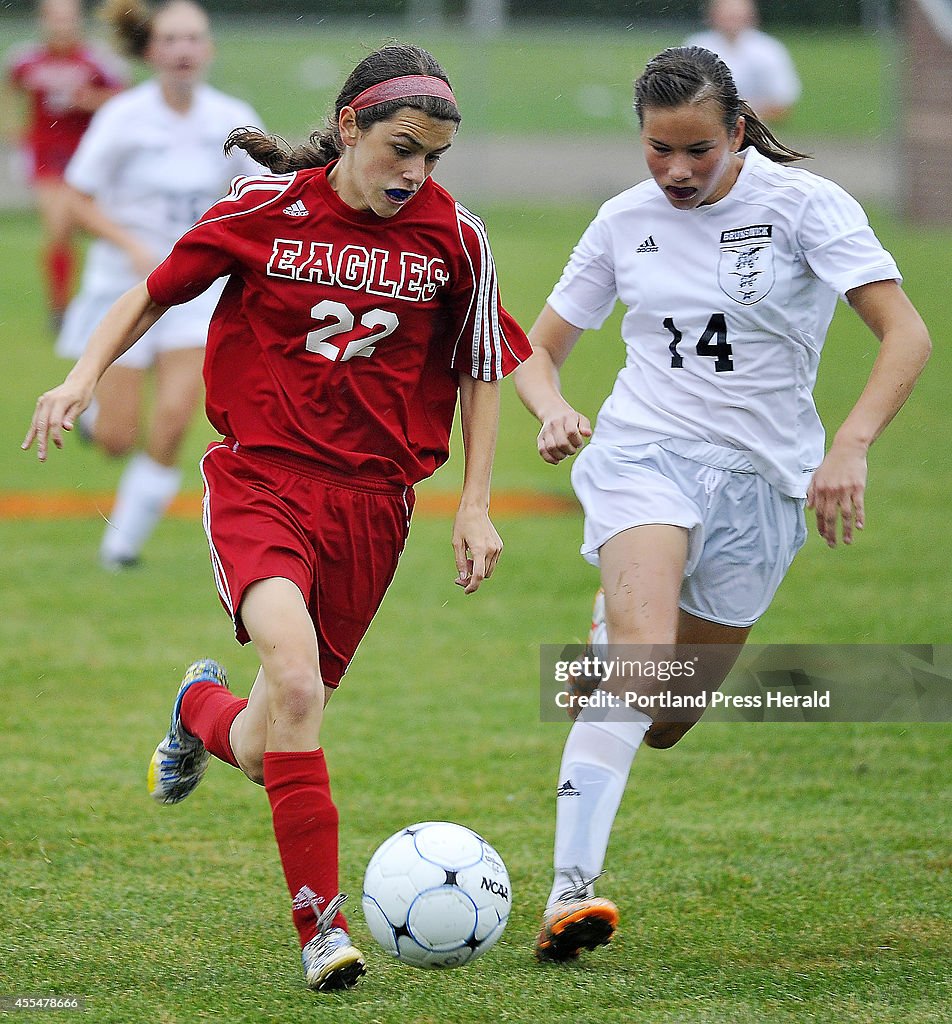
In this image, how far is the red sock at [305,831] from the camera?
3.19m

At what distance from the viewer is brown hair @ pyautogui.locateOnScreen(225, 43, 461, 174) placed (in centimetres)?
340

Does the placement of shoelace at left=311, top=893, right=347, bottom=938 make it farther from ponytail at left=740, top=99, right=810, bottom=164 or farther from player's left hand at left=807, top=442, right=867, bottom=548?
ponytail at left=740, top=99, right=810, bottom=164

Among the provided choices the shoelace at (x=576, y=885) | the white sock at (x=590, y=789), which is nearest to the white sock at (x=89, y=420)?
the white sock at (x=590, y=789)

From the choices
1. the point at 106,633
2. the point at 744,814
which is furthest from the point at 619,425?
the point at 106,633

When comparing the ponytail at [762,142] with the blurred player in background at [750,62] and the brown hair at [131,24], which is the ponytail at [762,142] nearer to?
the brown hair at [131,24]

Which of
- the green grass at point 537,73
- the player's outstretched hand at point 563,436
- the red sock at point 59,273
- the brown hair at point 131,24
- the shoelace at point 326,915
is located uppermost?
the green grass at point 537,73

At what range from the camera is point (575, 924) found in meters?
3.32

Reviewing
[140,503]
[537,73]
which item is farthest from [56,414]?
[537,73]

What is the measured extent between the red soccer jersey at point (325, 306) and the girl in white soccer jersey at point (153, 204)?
364 centimetres

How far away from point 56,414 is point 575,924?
1.48 m

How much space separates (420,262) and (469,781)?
1.87 meters

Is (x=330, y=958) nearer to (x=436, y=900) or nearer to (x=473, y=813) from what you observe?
(x=436, y=900)

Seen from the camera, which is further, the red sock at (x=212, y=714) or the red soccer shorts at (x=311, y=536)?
the red sock at (x=212, y=714)

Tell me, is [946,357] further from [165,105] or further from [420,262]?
[420,262]
